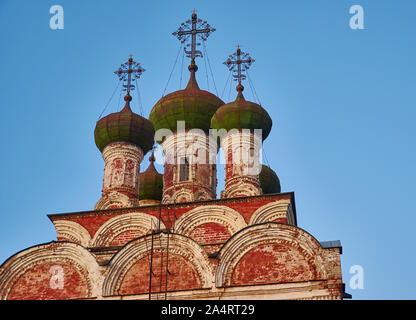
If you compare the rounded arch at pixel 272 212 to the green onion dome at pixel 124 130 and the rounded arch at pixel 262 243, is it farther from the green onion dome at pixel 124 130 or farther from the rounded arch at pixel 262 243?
the green onion dome at pixel 124 130

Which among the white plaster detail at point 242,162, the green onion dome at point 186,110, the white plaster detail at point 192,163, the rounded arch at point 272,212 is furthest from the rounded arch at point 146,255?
the green onion dome at point 186,110

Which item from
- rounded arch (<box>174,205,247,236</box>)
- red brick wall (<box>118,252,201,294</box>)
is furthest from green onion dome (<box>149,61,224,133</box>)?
red brick wall (<box>118,252,201,294</box>)

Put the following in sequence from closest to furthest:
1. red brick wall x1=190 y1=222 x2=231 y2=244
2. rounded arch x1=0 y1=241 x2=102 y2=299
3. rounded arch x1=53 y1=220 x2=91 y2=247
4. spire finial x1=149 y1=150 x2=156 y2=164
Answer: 1. rounded arch x1=0 y1=241 x2=102 y2=299
2. red brick wall x1=190 y1=222 x2=231 y2=244
3. rounded arch x1=53 y1=220 x2=91 y2=247
4. spire finial x1=149 y1=150 x2=156 y2=164

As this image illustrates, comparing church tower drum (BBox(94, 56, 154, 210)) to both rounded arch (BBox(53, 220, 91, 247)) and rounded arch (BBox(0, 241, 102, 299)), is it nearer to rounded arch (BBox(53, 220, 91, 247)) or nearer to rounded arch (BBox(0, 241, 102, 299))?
rounded arch (BBox(53, 220, 91, 247))

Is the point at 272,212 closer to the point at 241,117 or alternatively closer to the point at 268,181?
the point at 241,117

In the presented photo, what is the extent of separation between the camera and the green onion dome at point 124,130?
16.6 metres

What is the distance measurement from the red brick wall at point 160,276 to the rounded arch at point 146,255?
67 millimetres

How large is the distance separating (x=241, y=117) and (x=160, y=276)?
526cm

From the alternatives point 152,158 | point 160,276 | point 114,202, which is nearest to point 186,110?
point 114,202

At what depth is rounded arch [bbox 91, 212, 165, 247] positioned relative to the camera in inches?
574

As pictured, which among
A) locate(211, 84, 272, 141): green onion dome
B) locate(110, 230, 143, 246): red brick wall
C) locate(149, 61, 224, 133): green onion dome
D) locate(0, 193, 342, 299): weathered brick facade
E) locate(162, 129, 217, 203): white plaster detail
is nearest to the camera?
locate(0, 193, 342, 299): weathered brick facade

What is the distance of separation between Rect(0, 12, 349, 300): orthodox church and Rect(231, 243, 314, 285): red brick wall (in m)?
0.02
